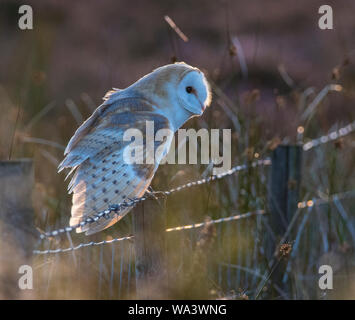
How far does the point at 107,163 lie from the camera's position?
9.03ft

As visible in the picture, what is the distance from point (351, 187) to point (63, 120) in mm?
2188

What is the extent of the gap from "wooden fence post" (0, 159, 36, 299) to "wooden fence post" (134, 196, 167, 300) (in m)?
0.41

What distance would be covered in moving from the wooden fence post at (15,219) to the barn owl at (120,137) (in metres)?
0.24

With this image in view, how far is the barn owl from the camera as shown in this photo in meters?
2.70

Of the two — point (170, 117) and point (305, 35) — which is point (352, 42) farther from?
point (170, 117)

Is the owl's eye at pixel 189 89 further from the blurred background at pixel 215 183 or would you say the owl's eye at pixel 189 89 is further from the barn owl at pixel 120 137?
the blurred background at pixel 215 183

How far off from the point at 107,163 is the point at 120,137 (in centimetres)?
15

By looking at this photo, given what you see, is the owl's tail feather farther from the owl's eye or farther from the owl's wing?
the owl's eye

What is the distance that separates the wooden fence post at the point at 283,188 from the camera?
3420 mm

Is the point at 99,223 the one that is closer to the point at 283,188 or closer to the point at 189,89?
the point at 189,89

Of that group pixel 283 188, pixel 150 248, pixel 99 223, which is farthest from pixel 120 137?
pixel 283 188

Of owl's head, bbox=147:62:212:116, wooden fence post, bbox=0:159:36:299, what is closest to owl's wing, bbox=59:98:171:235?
owl's head, bbox=147:62:212:116
